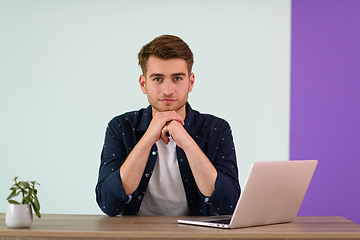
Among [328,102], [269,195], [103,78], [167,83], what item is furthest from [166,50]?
[328,102]

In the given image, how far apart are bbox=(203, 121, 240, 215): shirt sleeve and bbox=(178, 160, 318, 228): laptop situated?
0.24 meters

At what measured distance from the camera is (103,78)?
358cm

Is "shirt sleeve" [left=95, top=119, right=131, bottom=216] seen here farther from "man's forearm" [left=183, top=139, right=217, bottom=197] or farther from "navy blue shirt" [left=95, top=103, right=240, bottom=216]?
"man's forearm" [left=183, top=139, right=217, bottom=197]

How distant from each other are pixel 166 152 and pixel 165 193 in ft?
0.65

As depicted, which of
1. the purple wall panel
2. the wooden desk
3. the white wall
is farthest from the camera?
the white wall

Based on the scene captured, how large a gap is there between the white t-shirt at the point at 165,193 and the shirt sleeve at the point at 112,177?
0.19m

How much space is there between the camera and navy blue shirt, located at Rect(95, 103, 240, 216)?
5.37 feet

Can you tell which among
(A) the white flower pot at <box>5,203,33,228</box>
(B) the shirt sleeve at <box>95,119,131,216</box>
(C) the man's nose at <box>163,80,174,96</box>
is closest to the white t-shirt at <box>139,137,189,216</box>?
(B) the shirt sleeve at <box>95,119,131,216</box>

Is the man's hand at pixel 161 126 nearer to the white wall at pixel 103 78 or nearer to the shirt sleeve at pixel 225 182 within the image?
the shirt sleeve at pixel 225 182

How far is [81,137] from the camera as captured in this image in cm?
357

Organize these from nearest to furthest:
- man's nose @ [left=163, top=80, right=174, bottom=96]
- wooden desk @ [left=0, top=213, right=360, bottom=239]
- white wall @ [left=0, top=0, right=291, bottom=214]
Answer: wooden desk @ [left=0, top=213, right=360, bottom=239], man's nose @ [left=163, top=80, right=174, bottom=96], white wall @ [left=0, top=0, right=291, bottom=214]

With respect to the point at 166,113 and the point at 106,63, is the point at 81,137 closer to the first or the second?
the point at 106,63

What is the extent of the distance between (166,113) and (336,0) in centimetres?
239

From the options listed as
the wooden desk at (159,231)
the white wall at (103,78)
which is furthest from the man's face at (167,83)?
the white wall at (103,78)
